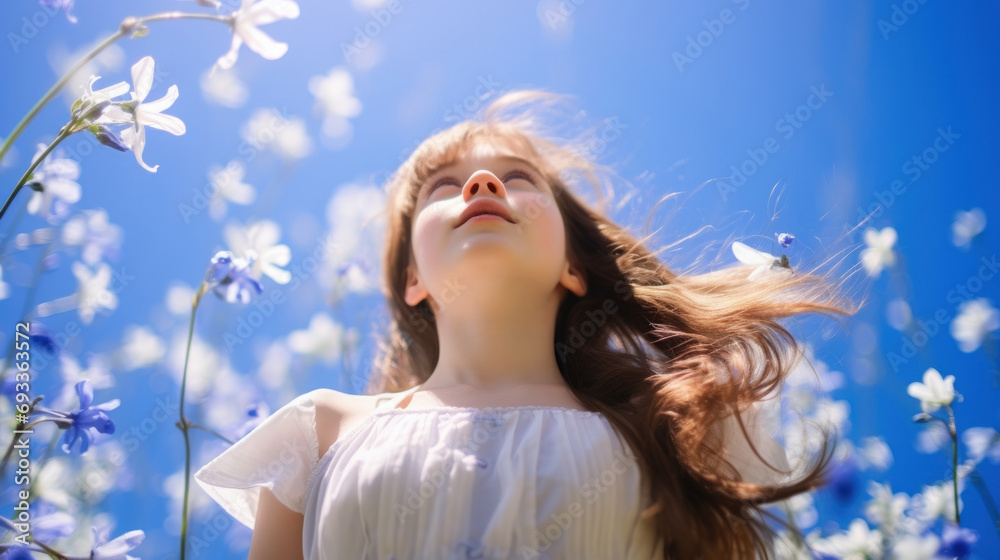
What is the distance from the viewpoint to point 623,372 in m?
1.62

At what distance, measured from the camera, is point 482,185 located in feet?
4.90

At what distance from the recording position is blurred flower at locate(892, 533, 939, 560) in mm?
1449

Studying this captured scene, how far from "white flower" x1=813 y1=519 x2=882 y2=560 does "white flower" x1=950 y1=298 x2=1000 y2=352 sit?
1.86ft

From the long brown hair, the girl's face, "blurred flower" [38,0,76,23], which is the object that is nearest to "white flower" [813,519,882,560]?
the long brown hair

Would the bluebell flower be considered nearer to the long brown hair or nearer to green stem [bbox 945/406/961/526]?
green stem [bbox 945/406/961/526]

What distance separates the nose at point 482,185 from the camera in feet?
4.90

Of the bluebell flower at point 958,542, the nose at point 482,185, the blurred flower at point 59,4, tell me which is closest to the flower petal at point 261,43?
the blurred flower at point 59,4

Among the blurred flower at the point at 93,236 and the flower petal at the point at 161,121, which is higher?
the flower petal at the point at 161,121

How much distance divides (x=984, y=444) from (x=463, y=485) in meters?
1.36

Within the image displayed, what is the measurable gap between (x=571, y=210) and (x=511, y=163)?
288 mm

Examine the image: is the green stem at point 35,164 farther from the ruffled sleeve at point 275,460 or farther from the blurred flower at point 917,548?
the blurred flower at point 917,548

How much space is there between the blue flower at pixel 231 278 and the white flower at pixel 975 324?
1.86m

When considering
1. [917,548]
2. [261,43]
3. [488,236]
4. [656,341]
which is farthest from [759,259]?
[261,43]

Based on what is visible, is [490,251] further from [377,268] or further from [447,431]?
[377,268]
